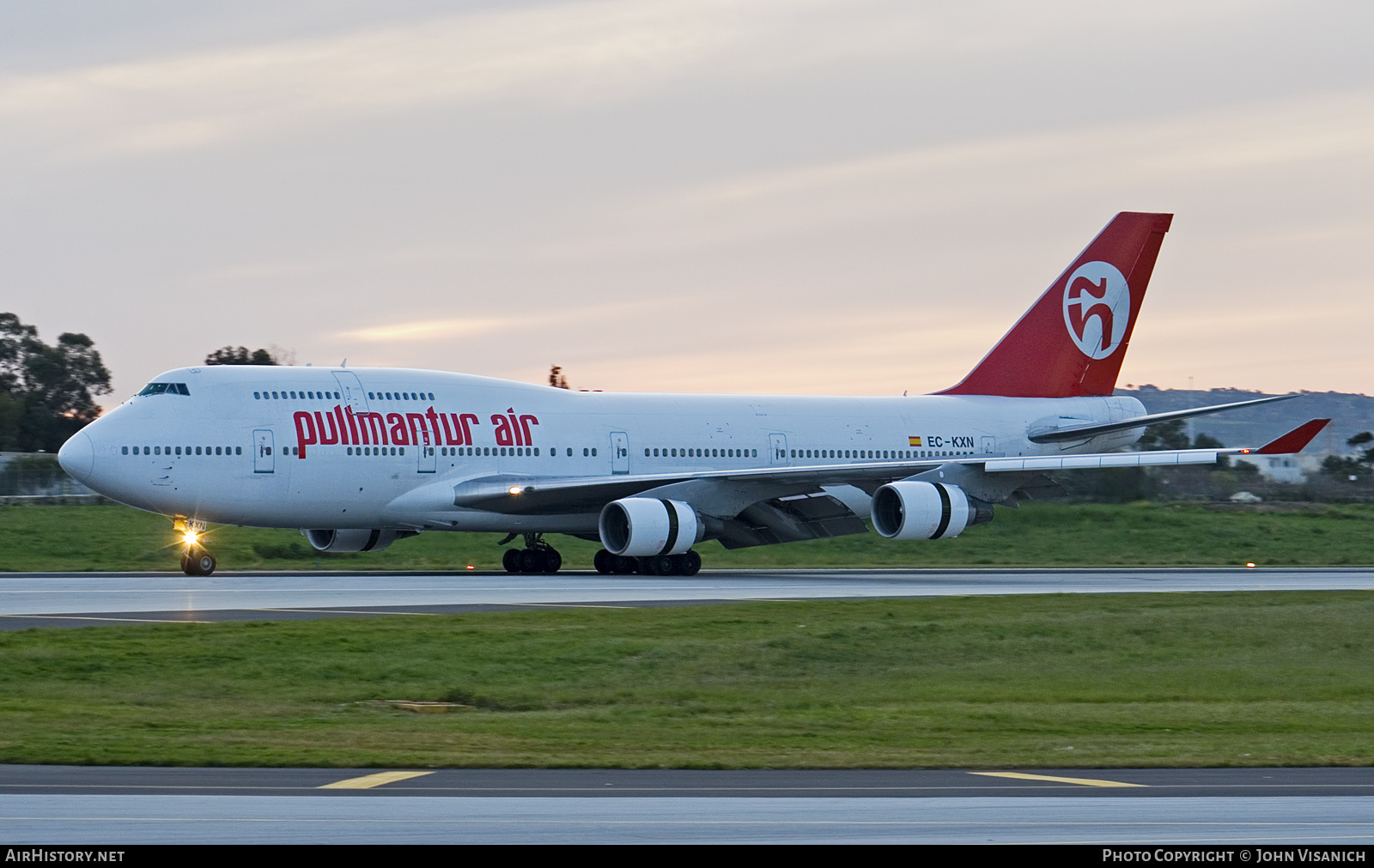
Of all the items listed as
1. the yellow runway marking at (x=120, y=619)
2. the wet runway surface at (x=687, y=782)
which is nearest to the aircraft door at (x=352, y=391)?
the yellow runway marking at (x=120, y=619)

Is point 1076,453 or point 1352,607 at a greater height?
point 1076,453

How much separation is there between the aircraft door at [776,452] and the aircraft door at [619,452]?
4075 millimetres

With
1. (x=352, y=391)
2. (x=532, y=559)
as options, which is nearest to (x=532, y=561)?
(x=532, y=559)

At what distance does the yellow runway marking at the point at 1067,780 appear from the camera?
1278 cm

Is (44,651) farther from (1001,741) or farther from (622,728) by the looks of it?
(1001,741)

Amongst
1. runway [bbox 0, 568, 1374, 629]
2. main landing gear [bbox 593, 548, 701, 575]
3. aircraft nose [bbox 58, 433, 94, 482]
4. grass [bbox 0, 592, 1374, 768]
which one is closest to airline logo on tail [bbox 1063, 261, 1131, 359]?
runway [bbox 0, 568, 1374, 629]

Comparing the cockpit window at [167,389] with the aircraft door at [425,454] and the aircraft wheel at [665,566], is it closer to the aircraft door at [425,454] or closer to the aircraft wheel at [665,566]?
the aircraft door at [425,454]

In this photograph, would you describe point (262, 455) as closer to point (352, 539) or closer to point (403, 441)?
A: point (403, 441)
